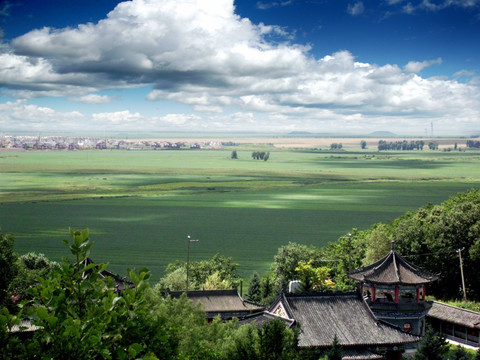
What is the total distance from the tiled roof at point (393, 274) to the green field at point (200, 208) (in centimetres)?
2685

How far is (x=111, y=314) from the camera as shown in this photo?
932 centimetres

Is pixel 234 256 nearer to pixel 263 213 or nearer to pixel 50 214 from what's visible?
pixel 263 213

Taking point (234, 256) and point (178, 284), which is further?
point (234, 256)

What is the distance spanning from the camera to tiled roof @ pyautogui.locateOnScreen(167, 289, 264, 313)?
40.3m

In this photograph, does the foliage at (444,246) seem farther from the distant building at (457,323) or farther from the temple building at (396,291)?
the temple building at (396,291)

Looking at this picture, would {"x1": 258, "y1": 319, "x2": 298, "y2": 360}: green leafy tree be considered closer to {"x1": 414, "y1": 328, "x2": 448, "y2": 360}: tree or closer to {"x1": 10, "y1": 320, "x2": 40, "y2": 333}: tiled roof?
{"x1": 10, "y1": 320, "x2": 40, "y2": 333}: tiled roof

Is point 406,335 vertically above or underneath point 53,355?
underneath

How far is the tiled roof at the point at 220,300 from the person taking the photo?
1587 inches

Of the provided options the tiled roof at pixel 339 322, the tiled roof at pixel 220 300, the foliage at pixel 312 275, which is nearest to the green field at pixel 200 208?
the foliage at pixel 312 275

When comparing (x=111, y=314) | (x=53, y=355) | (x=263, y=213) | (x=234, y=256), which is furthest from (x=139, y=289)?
(x=263, y=213)

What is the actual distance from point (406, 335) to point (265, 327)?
1639cm

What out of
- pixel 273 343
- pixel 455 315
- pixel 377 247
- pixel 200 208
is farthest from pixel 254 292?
pixel 200 208

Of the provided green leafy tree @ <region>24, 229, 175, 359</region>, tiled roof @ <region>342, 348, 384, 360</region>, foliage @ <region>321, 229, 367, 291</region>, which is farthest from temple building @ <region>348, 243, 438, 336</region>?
green leafy tree @ <region>24, 229, 175, 359</region>

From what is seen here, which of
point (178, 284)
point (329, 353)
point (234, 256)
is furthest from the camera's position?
point (234, 256)
